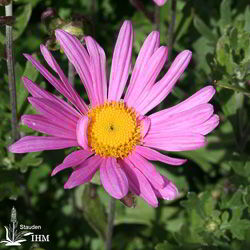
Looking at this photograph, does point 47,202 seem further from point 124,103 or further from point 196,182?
point 124,103

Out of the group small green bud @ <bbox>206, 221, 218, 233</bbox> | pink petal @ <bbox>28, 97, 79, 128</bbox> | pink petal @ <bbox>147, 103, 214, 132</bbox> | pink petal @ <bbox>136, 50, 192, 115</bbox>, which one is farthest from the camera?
small green bud @ <bbox>206, 221, 218, 233</bbox>

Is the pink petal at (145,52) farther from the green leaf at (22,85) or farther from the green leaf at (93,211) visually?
the green leaf at (93,211)

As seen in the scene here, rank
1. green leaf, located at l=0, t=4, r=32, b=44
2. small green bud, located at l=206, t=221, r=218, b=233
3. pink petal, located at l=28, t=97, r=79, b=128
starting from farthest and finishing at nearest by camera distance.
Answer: green leaf, located at l=0, t=4, r=32, b=44 → small green bud, located at l=206, t=221, r=218, b=233 → pink petal, located at l=28, t=97, r=79, b=128

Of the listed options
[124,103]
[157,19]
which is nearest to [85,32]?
[124,103]

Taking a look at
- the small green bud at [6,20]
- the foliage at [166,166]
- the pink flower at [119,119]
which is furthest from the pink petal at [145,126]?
the small green bud at [6,20]

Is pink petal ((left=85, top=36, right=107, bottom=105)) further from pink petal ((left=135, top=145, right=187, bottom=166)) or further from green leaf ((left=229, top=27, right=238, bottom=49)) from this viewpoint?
green leaf ((left=229, top=27, right=238, bottom=49))

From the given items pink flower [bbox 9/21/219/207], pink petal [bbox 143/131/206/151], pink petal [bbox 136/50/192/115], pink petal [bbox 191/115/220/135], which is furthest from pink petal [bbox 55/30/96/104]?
pink petal [bbox 191/115/220/135]

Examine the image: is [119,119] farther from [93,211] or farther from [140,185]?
[93,211]
